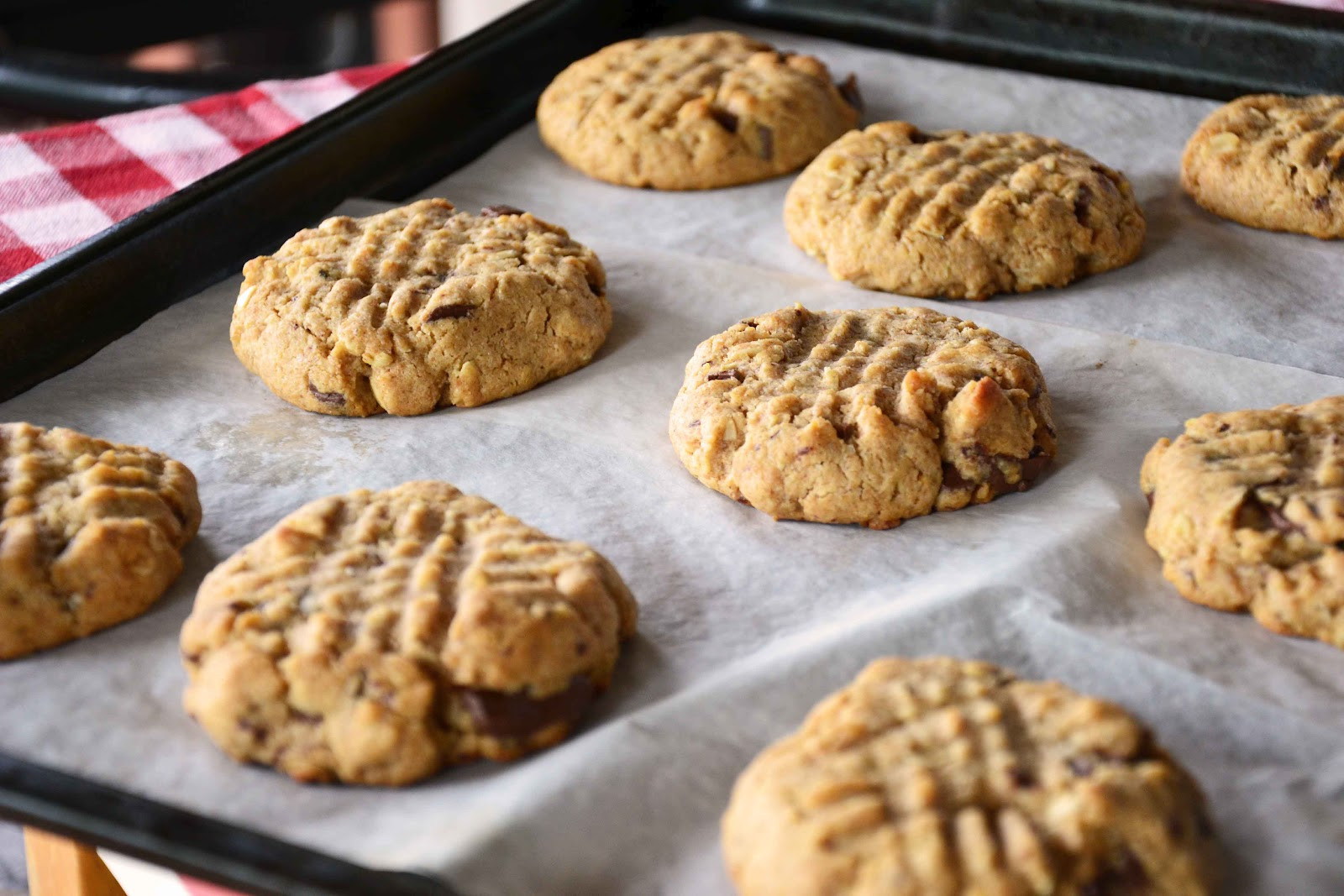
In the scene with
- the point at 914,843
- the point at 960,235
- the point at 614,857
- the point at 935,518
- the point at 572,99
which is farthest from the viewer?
the point at 572,99

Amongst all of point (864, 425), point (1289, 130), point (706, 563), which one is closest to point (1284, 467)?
point (864, 425)

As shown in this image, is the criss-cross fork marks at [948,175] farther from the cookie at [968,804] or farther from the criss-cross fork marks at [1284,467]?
the cookie at [968,804]

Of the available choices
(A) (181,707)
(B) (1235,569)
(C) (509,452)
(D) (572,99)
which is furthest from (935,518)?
(D) (572,99)

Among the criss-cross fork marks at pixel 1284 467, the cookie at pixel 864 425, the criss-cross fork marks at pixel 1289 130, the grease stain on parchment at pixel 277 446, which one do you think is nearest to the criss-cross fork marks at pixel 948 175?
the criss-cross fork marks at pixel 1289 130

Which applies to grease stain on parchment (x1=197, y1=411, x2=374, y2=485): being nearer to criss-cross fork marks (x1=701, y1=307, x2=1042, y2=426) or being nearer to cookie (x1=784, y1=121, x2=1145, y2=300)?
criss-cross fork marks (x1=701, y1=307, x2=1042, y2=426)

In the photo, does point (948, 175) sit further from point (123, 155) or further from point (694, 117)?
point (123, 155)

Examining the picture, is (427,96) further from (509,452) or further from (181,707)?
(181,707)
